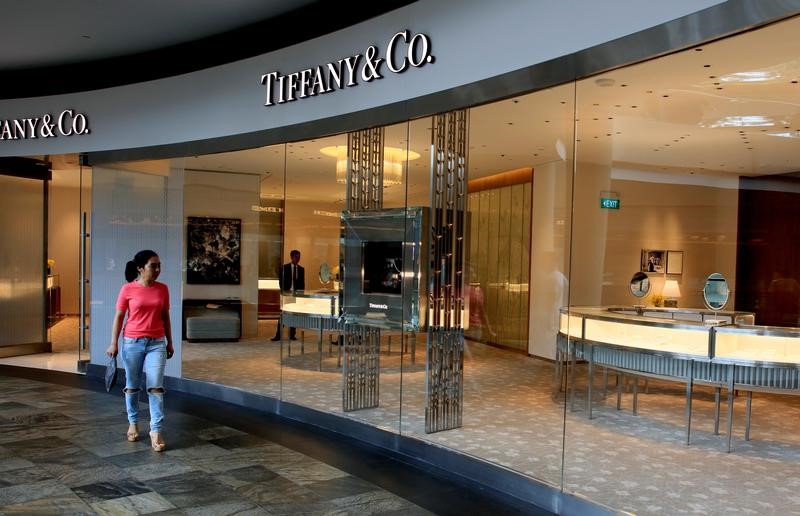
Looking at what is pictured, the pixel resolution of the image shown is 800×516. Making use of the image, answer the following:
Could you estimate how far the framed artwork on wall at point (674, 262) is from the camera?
22.8ft

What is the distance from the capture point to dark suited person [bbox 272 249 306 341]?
7.96 m

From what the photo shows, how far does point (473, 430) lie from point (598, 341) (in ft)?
4.84

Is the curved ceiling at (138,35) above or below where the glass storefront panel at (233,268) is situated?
above

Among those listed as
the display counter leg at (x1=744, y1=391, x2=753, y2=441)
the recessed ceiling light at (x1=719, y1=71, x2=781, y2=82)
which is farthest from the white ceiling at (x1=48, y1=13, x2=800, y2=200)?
Result: the display counter leg at (x1=744, y1=391, x2=753, y2=441)

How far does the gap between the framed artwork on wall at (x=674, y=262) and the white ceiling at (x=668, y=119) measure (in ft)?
3.16

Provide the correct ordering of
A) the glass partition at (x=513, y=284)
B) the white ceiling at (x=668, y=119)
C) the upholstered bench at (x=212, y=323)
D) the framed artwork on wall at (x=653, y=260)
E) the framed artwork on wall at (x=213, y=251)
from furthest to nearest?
the upholstered bench at (x=212, y=323) < the framed artwork on wall at (x=213, y=251) < the framed artwork on wall at (x=653, y=260) < the glass partition at (x=513, y=284) < the white ceiling at (x=668, y=119)

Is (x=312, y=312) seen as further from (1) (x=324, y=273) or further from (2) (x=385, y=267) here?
(2) (x=385, y=267)

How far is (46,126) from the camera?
1027 centimetres

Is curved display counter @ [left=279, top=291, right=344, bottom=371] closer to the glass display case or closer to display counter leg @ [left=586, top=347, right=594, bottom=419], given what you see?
display counter leg @ [left=586, top=347, right=594, bottom=419]

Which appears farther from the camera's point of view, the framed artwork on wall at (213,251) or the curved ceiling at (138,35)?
the framed artwork on wall at (213,251)

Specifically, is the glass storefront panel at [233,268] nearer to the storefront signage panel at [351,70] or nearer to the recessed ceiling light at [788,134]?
the storefront signage panel at [351,70]

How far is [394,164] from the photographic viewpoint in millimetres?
6793

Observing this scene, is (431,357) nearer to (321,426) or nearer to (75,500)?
(321,426)

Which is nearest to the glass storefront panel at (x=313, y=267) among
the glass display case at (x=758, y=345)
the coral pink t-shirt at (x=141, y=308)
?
the coral pink t-shirt at (x=141, y=308)
